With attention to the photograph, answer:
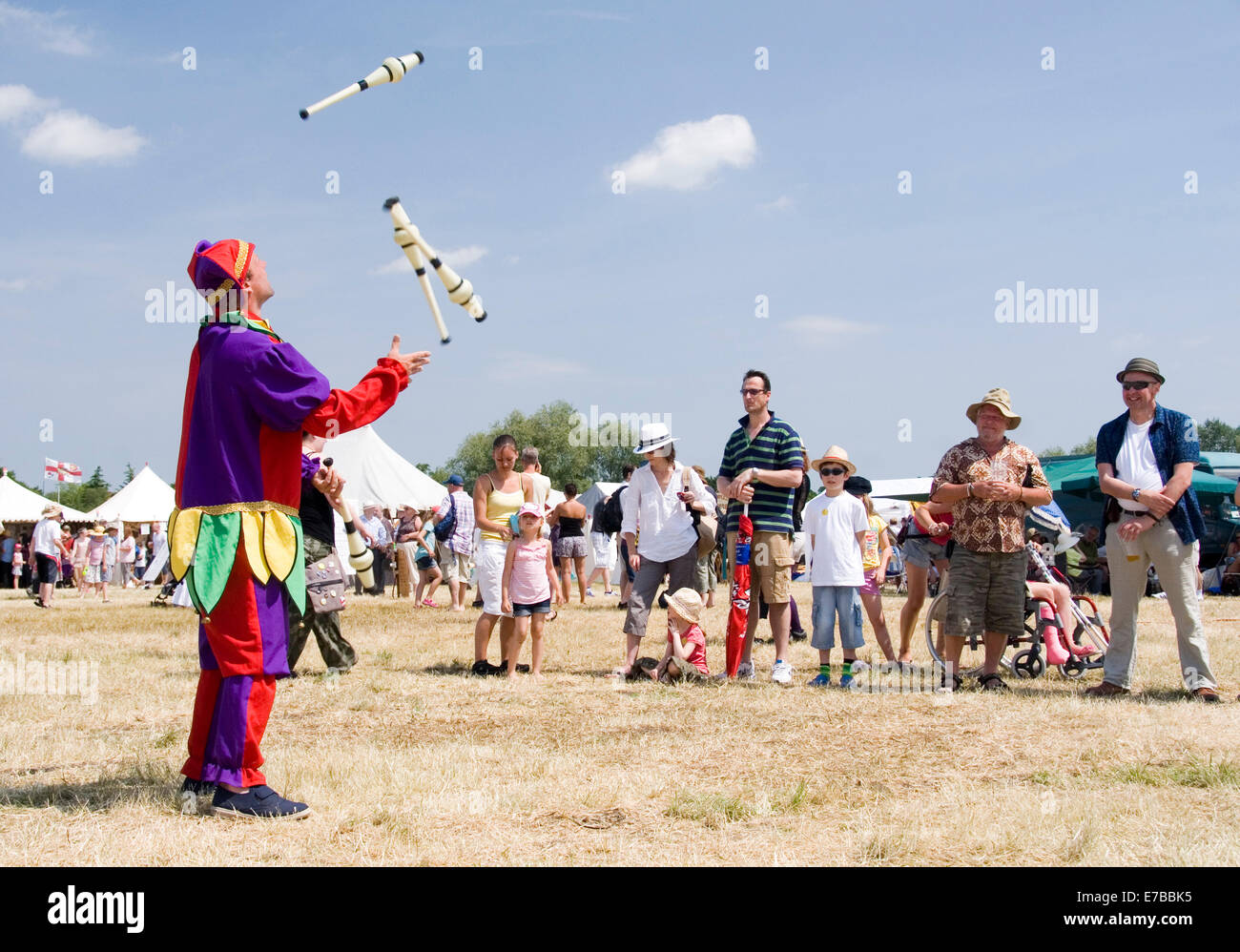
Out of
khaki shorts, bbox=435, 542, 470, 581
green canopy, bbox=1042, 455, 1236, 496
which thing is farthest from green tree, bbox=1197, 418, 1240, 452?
khaki shorts, bbox=435, 542, 470, 581

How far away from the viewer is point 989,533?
24.7 ft

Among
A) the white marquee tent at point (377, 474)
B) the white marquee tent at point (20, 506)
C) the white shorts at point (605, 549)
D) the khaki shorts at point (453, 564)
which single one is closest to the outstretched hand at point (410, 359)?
the khaki shorts at point (453, 564)

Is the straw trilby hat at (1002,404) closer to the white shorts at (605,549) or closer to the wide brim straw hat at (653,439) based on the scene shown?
the wide brim straw hat at (653,439)

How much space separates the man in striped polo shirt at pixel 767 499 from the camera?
8055mm

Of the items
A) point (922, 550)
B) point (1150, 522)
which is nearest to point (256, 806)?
point (1150, 522)

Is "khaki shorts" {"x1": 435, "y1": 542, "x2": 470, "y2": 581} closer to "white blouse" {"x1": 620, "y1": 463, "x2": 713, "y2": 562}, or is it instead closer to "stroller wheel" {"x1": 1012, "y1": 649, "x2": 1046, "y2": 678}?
"white blouse" {"x1": 620, "y1": 463, "x2": 713, "y2": 562}

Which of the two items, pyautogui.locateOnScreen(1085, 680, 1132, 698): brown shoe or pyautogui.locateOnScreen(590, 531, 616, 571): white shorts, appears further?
pyautogui.locateOnScreen(590, 531, 616, 571): white shorts

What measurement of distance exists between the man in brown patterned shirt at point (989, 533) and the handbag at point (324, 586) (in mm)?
4336

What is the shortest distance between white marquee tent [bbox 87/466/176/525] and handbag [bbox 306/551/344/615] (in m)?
27.2

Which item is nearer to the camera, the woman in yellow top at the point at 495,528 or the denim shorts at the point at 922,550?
the woman in yellow top at the point at 495,528

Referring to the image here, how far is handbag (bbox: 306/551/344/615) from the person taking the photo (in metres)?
8.29

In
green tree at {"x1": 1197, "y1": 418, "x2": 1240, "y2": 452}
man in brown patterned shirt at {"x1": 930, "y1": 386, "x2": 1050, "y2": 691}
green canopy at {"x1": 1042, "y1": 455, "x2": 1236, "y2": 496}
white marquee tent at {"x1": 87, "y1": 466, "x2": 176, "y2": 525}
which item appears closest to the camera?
man in brown patterned shirt at {"x1": 930, "y1": 386, "x2": 1050, "y2": 691}

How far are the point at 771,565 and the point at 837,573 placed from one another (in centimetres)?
47
